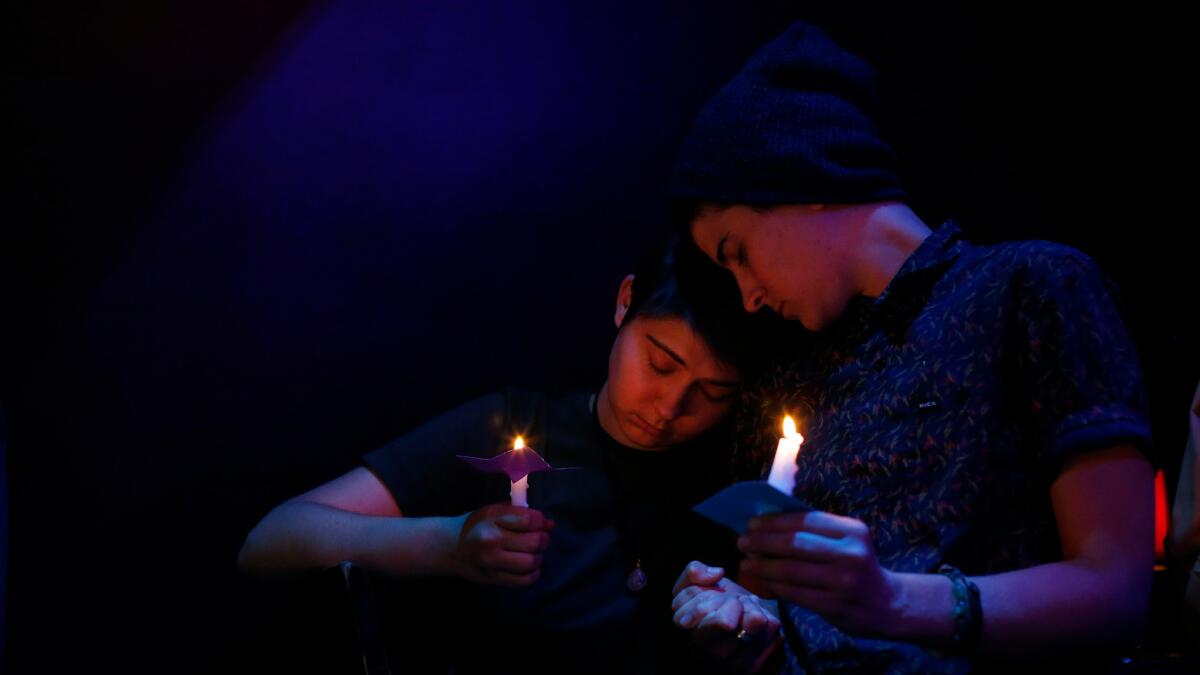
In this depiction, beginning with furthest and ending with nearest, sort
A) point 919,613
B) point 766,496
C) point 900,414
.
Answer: point 900,414
point 919,613
point 766,496

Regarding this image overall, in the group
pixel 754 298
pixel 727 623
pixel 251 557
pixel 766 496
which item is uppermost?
pixel 754 298

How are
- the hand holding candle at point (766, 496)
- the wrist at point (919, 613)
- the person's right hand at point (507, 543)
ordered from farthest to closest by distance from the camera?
the person's right hand at point (507, 543) < the wrist at point (919, 613) < the hand holding candle at point (766, 496)

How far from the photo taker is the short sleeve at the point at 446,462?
84.2 inches

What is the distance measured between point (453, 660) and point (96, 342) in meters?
1.25

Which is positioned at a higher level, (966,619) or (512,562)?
(512,562)

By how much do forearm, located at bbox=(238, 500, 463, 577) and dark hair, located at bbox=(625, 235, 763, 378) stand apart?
73 cm

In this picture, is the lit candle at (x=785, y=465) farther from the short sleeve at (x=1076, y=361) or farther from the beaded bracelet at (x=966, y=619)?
the short sleeve at (x=1076, y=361)

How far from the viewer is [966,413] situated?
63.1 inches

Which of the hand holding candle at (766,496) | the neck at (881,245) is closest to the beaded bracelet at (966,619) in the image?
the hand holding candle at (766,496)

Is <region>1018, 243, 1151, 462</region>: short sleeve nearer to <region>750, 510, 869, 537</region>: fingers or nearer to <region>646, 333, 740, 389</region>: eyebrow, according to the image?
<region>750, 510, 869, 537</region>: fingers

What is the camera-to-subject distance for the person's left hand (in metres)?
1.28

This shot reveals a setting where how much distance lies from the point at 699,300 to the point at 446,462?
779 millimetres

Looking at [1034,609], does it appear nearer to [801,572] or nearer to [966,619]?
[966,619]

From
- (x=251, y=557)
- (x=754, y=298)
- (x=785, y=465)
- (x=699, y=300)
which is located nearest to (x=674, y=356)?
(x=699, y=300)
